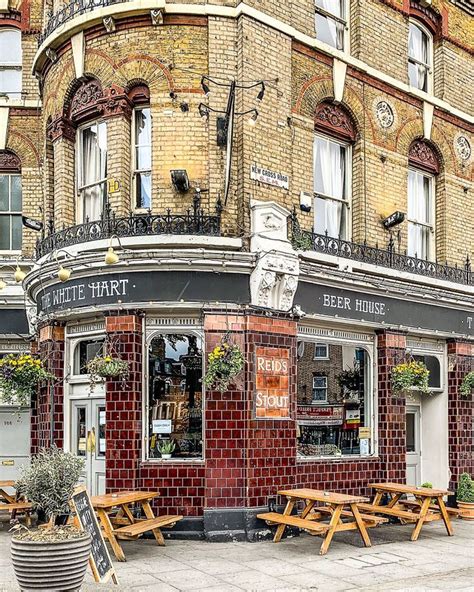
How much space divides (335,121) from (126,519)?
8223 mm

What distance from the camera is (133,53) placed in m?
13.3

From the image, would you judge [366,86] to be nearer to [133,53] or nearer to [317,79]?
[317,79]

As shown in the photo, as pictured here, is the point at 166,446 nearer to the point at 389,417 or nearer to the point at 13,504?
the point at 13,504

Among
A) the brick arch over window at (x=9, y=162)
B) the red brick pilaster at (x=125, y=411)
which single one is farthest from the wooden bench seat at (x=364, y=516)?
the brick arch over window at (x=9, y=162)

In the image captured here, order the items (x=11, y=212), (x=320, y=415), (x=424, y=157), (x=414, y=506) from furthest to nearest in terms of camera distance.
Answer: (x=11, y=212) < (x=424, y=157) < (x=320, y=415) < (x=414, y=506)

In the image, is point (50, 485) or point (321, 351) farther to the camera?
point (321, 351)

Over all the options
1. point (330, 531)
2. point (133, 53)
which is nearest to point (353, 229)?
point (133, 53)

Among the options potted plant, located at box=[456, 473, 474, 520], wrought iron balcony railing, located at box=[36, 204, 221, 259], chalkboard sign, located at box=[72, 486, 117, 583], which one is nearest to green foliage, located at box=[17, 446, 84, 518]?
chalkboard sign, located at box=[72, 486, 117, 583]

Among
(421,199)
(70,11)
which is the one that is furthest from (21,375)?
(421,199)

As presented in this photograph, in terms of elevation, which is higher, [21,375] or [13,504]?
[21,375]

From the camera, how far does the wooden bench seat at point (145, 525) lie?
34.6 feet

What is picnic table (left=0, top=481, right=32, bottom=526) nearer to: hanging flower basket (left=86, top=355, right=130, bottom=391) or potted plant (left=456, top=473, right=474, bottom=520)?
hanging flower basket (left=86, top=355, right=130, bottom=391)

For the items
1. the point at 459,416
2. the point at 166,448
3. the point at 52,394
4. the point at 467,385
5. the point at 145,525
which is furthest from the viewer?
the point at 459,416

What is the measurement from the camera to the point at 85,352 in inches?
551
